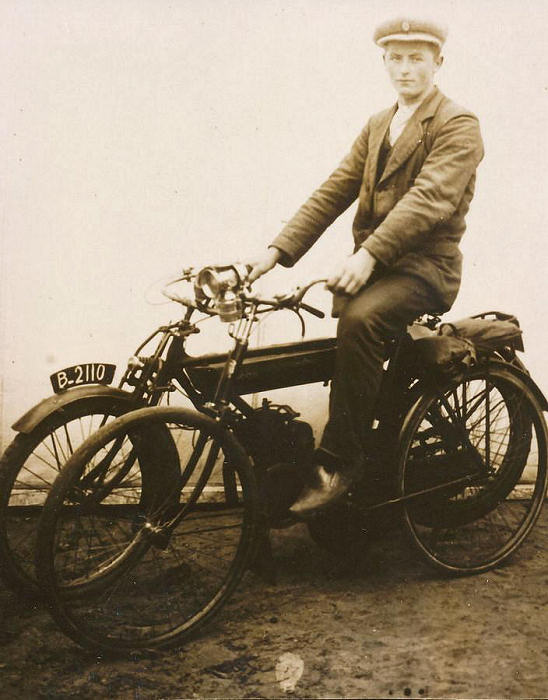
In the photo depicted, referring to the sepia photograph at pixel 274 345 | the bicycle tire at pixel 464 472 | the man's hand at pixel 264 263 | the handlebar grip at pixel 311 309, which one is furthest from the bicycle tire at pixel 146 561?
the bicycle tire at pixel 464 472

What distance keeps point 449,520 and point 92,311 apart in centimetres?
218

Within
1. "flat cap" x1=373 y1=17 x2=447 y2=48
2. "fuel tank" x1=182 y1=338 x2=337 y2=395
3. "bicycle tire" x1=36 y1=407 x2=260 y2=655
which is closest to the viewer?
"bicycle tire" x1=36 y1=407 x2=260 y2=655

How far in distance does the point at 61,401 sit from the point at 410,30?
215 cm

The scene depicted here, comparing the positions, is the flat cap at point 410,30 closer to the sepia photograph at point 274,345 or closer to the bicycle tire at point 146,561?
the sepia photograph at point 274,345

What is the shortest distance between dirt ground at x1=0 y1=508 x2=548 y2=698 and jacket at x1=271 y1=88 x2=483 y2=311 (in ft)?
4.45

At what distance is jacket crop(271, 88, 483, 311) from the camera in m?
3.13

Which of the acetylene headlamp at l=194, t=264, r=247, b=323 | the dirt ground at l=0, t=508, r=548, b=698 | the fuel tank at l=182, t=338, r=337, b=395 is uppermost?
the acetylene headlamp at l=194, t=264, r=247, b=323

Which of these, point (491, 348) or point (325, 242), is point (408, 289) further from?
point (325, 242)

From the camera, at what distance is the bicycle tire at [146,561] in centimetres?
273

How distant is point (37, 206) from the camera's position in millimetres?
3994

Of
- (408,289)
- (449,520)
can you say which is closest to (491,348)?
(408,289)

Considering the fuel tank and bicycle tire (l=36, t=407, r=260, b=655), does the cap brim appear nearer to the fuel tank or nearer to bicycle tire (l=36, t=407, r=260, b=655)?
the fuel tank

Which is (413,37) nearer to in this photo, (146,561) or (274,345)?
(274,345)

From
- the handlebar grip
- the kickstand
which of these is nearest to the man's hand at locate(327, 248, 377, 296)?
the handlebar grip
